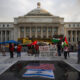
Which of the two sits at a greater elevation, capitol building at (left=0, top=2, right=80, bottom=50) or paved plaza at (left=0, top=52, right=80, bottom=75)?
capitol building at (left=0, top=2, right=80, bottom=50)

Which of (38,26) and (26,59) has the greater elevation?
(38,26)

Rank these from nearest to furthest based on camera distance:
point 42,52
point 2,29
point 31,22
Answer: point 42,52, point 31,22, point 2,29

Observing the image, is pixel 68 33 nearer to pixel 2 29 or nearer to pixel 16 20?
pixel 16 20

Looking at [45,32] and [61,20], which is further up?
[61,20]

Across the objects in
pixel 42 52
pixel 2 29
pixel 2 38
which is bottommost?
pixel 42 52

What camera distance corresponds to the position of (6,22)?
7900cm

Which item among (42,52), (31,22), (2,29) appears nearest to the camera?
(42,52)

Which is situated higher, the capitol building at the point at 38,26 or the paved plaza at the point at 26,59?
the capitol building at the point at 38,26

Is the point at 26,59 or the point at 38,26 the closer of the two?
the point at 26,59

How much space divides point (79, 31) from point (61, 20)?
16.6m

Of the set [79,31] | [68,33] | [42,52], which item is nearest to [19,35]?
[68,33]

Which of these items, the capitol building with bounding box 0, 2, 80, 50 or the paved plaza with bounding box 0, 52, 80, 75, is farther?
the capitol building with bounding box 0, 2, 80, 50

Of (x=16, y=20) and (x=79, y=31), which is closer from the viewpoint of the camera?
(x=16, y=20)

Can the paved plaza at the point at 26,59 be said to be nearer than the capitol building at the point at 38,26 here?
Yes
